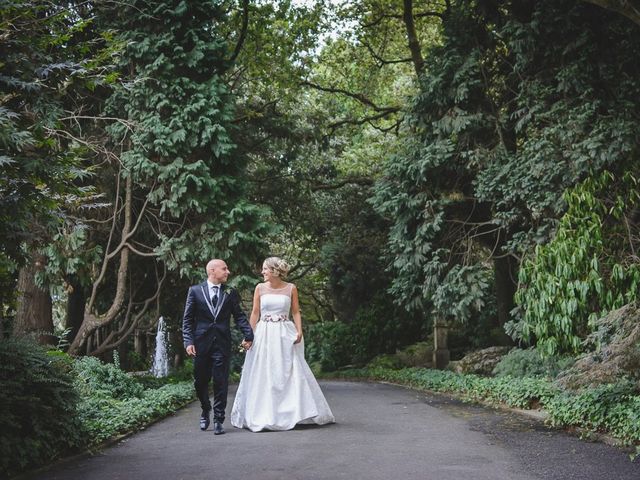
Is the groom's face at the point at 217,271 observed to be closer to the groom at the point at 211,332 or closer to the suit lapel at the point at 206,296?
the groom at the point at 211,332

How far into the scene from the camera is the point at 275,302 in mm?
9547

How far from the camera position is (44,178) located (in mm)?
6207

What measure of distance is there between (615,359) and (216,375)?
4.63 metres

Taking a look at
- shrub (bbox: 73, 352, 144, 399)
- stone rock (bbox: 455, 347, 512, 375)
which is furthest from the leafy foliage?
shrub (bbox: 73, 352, 144, 399)

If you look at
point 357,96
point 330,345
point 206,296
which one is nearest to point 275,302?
point 206,296

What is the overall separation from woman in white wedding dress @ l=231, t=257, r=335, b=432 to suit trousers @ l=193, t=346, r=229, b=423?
1.61ft

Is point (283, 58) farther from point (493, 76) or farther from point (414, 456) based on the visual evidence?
point (414, 456)

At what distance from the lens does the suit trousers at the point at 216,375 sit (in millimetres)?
8742

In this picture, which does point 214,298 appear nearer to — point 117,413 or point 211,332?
point 211,332

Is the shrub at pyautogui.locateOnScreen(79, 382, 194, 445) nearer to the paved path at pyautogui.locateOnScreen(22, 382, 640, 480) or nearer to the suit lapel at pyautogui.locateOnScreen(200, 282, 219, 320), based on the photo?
the paved path at pyautogui.locateOnScreen(22, 382, 640, 480)

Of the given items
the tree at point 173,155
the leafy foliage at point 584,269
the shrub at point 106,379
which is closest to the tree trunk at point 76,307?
the tree at point 173,155

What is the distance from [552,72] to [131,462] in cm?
1220

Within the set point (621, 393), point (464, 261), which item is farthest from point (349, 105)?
point (621, 393)

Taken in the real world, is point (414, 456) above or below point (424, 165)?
below
